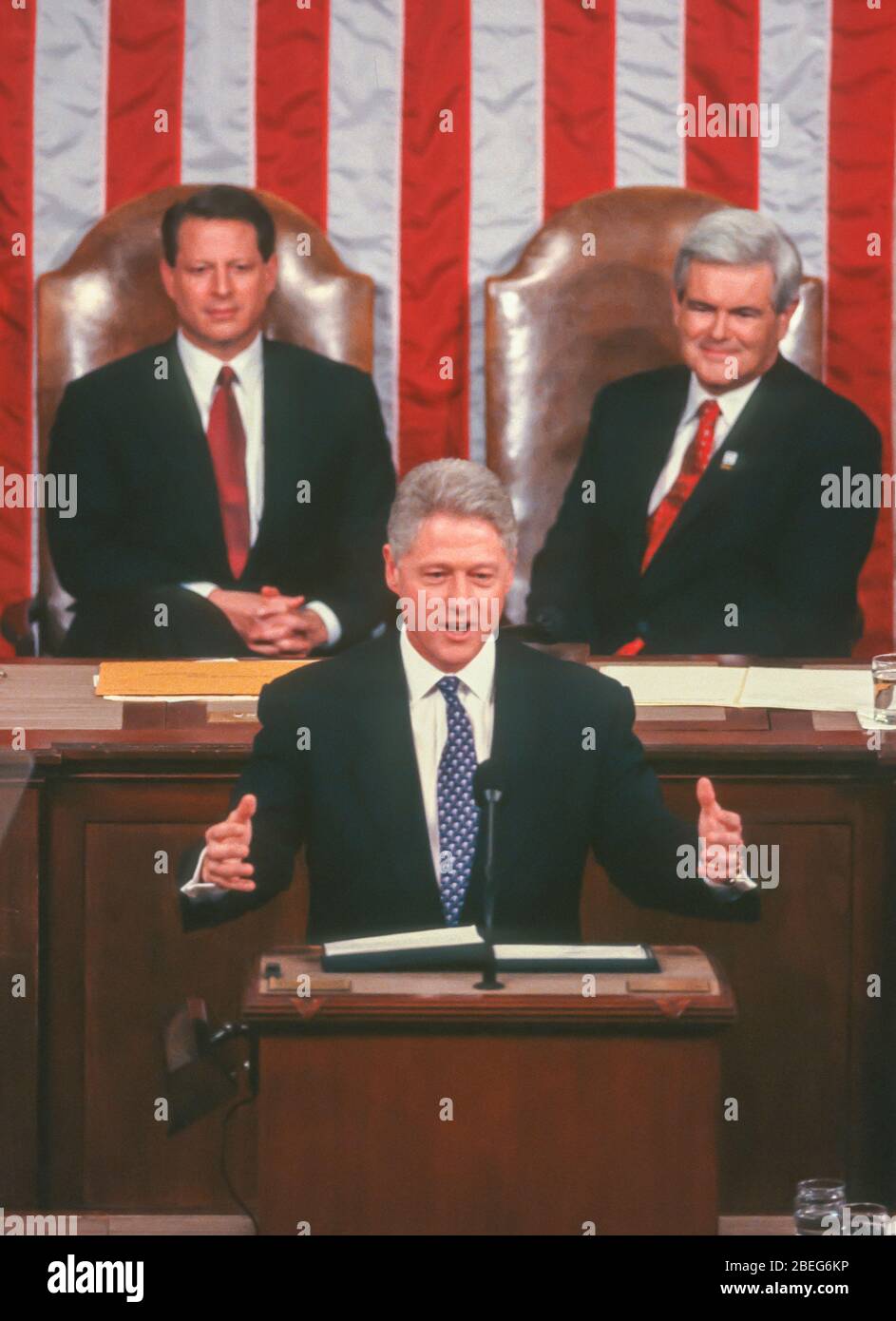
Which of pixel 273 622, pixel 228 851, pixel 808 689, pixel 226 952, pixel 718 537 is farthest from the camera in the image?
pixel 718 537

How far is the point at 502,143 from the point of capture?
15.8 ft

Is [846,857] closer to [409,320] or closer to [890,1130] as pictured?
[890,1130]

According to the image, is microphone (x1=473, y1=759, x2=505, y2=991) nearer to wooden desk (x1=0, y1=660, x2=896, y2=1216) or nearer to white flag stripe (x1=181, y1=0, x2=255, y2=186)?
wooden desk (x1=0, y1=660, x2=896, y2=1216)

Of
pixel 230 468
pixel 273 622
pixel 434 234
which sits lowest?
pixel 273 622

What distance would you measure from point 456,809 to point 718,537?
1788mm

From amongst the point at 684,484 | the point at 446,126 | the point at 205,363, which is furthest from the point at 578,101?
the point at 205,363

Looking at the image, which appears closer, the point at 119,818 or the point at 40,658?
the point at 119,818

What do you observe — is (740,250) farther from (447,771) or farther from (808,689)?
(447,771)

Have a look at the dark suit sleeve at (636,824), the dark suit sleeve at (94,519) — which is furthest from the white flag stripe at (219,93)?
the dark suit sleeve at (636,824)

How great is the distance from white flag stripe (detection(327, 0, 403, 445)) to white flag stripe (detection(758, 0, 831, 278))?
918 mm

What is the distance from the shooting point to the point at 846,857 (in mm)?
3104

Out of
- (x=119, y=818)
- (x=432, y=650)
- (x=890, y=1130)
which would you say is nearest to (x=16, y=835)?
(x=119, y=818)

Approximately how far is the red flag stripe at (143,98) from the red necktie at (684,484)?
146cm

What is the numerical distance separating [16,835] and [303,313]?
1.95 m
